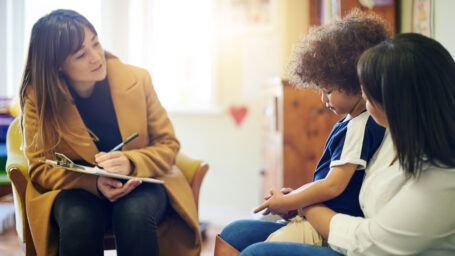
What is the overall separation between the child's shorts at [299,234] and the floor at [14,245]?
116 cm

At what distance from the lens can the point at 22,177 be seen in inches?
48.9

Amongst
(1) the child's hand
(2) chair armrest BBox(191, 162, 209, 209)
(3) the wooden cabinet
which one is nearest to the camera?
(1) the child's hand

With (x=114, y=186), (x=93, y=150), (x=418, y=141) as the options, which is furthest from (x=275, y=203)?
(x=93, y=150)

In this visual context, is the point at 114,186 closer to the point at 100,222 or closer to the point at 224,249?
the point at 100,222

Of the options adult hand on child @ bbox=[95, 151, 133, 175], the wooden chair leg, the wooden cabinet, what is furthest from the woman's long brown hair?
the wooden cabinet

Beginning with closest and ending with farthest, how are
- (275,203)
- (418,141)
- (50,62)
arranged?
(418,141) → (275,203) → (50,62)

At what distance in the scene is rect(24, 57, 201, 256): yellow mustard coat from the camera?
117 cm

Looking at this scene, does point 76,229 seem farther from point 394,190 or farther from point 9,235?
point 9,235

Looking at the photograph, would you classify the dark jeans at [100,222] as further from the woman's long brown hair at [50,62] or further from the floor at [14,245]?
the floor at [14,245]

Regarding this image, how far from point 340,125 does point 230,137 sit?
2085 millimetres

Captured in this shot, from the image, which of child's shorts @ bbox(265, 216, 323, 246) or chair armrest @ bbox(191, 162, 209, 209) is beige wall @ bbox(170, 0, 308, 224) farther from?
child's shorts @ bbox(265, 216, 323, 246)

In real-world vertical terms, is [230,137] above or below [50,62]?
below

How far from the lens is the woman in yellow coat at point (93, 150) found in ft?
3.70

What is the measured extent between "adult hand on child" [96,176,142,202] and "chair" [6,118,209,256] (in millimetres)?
162
